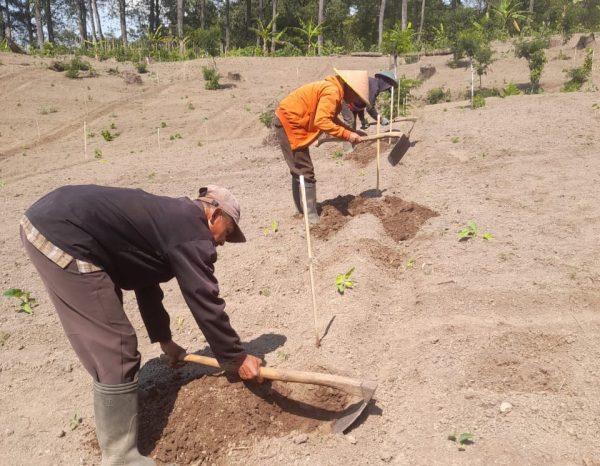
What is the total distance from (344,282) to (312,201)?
177cm

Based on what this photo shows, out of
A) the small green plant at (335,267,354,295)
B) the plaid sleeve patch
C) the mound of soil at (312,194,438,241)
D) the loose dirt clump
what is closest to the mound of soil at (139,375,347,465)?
the plaid sleeve patch

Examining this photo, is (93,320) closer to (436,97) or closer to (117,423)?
(117,423)

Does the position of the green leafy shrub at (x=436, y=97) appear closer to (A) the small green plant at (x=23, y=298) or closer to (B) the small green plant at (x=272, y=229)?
(B) the small green plant at (x=272, y=229)

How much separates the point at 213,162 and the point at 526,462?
327 inches

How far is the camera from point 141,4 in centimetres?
4809

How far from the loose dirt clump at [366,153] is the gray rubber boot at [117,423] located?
6.83 m

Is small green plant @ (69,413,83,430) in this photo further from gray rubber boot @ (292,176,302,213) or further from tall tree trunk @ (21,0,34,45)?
tall tree trunk @ (21,0,34,45)

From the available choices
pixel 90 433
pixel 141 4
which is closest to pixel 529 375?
pixel 90 433

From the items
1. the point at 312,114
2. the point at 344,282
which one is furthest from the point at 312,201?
the point at 344,282

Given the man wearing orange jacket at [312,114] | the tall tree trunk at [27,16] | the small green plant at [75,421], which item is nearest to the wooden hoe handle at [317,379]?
the small green plant at [75,421]

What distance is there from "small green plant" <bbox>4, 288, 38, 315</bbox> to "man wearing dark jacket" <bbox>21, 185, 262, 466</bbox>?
2.26 metres

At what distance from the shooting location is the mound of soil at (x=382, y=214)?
5504mm

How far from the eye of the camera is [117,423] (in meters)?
2.42

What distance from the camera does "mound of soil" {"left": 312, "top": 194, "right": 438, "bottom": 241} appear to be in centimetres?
550
